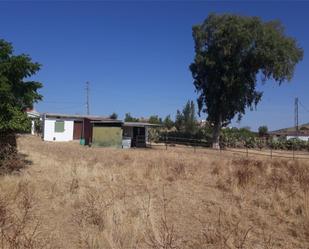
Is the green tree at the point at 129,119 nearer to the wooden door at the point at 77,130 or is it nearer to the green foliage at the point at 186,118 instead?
the green foliage at the point at 186,118

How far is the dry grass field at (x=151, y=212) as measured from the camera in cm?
689

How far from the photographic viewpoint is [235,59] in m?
47.0

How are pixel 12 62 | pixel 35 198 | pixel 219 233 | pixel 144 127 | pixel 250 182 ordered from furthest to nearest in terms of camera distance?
1. pixel 144 127
2. pixel 12 62
3. pixel 250 182
4. pixel 35 198
5. pixel 219 233

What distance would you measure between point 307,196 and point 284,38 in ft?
132

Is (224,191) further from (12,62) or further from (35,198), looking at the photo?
(12,62)

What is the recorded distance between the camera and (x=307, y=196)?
10422mm

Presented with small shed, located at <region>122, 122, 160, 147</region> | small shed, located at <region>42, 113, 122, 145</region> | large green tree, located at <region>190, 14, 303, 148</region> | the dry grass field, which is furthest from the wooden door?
the dry grass field

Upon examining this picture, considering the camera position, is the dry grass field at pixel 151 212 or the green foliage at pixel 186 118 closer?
the dry grass field at pixel 151 212

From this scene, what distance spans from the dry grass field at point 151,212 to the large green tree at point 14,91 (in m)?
1.97

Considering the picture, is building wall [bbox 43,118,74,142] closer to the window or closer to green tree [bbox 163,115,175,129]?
the window

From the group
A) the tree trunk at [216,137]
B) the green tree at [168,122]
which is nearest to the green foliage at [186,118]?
the green tree at [168,122]

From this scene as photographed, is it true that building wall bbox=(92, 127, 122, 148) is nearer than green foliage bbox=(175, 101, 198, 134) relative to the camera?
Yes

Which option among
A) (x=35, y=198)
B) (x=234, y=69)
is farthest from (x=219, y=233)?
(x=234, y=69)

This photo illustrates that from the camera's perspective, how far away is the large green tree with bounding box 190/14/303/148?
45938 mm
